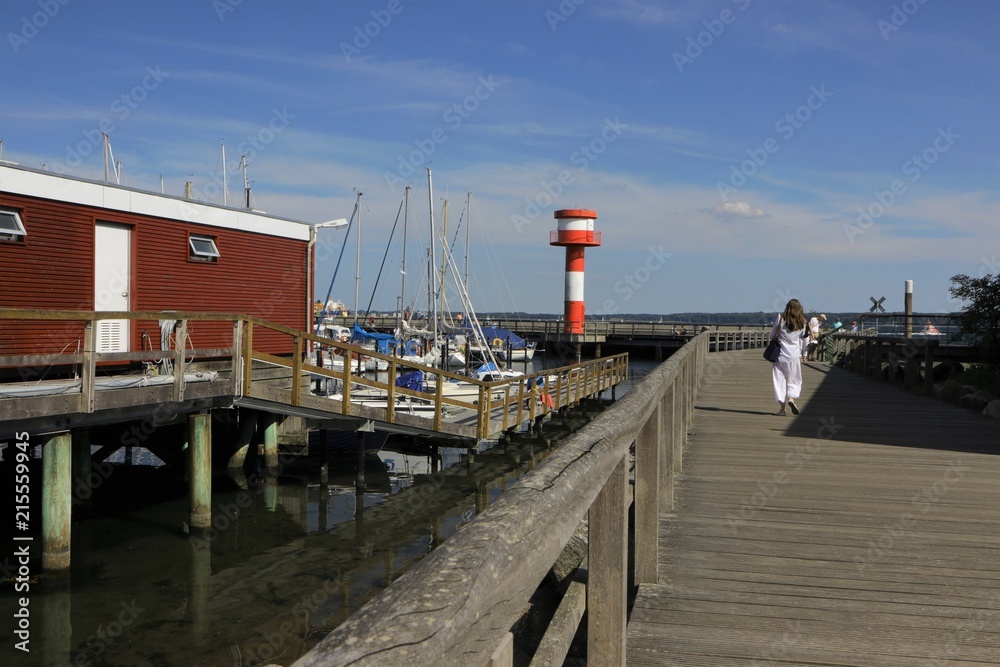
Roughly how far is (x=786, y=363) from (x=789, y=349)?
0.67 ft

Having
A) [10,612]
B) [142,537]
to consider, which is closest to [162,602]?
[10,612]

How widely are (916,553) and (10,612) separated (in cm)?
849

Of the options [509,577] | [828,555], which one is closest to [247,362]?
[828,555]

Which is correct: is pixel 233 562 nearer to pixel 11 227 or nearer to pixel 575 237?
pixel 11 227

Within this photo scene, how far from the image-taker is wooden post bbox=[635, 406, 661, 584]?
408 centimetres

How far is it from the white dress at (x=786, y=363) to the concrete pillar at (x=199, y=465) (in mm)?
7639

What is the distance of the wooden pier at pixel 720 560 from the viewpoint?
135 centimetres

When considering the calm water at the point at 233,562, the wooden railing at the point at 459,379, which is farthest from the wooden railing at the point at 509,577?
the wooden railing at the point at 459,379

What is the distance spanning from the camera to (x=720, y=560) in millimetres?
4434

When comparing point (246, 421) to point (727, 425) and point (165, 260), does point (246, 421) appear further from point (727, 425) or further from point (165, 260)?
point (727, 425)

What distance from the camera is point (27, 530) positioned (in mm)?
11852

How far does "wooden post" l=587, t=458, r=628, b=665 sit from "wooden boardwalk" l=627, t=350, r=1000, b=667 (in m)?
0.50

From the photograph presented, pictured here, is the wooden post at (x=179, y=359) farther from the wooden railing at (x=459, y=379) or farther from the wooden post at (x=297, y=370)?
the wooden post at (x=297, y=370)

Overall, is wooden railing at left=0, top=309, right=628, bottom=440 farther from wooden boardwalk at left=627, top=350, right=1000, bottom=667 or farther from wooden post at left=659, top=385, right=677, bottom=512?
wooden boardwalk at left=627, top=350, right=1000, bottom=667
